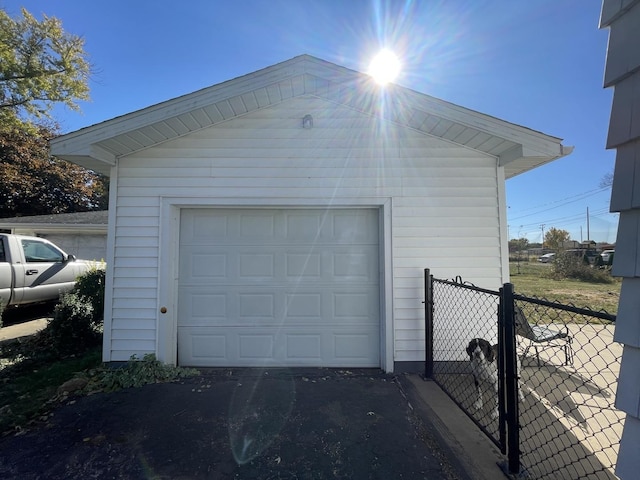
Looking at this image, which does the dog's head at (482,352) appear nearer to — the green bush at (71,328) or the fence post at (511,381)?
the fence post at (511,381)

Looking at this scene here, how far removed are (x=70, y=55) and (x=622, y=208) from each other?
15.1 metres

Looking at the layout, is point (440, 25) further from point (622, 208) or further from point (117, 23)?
point (117, 23)

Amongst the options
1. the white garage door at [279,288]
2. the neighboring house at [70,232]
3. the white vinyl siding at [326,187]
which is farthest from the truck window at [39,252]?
the white garage door at [279,288]

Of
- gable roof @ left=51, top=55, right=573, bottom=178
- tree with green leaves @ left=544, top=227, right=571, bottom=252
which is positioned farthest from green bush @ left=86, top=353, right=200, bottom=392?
tree with green leaves @ left=544, top=227, right=571, bottom=252

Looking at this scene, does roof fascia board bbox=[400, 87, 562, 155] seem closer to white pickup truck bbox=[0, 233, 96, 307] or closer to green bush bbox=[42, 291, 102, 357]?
green bush bbox=[42, 291, 102, 357]

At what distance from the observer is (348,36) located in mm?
4105

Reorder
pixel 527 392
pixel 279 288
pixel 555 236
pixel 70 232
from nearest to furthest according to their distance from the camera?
1. pixel 527 392
2. pixel 279 288
3. pixel 70 232
4. pixel 555 236

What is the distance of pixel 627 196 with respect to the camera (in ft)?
3.52

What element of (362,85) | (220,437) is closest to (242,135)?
(362,85)

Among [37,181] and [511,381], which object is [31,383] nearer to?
[511,381]

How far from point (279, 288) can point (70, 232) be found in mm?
8937

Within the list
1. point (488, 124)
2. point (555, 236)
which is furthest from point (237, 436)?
point (555, 236)

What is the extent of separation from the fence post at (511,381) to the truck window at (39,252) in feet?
26.5

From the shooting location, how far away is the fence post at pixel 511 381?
6.81ft
